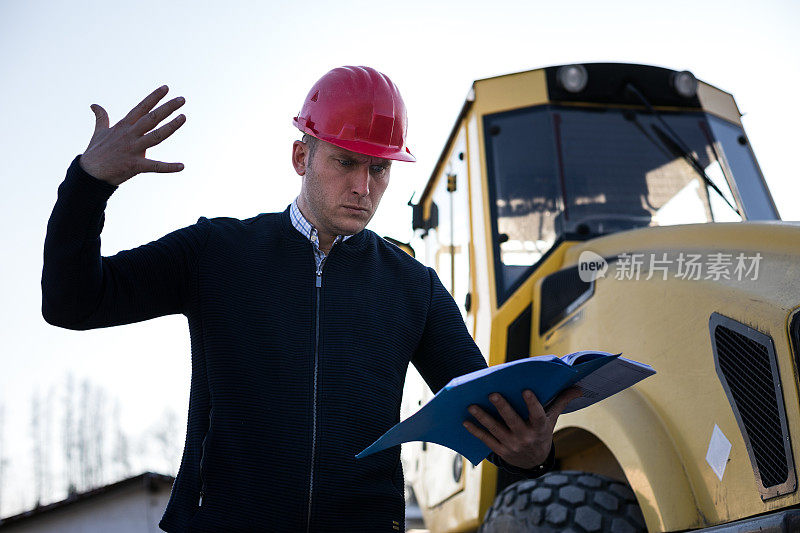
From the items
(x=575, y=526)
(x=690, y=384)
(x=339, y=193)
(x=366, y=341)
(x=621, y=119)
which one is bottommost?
(x=575, y=526)

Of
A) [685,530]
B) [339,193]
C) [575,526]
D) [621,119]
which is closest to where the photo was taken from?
[339,193]

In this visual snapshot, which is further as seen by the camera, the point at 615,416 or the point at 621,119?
the point at 621,119

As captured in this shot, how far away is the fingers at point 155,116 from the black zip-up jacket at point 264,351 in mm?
149

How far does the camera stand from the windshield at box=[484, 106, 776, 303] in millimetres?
3654

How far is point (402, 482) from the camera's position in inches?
75.7

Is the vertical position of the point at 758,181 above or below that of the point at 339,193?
above

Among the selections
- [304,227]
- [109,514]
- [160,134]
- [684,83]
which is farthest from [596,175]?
[109,514]

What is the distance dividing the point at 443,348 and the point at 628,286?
3.48ft

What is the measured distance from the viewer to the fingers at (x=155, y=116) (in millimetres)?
1665

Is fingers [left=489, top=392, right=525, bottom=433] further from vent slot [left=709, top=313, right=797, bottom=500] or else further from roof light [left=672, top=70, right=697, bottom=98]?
roof light [left=672, top=70, right=697, bottom=98]

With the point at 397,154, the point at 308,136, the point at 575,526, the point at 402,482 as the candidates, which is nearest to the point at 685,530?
the point at 575,526

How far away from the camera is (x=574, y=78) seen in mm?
3885

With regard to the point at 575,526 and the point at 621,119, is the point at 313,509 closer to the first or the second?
the point at 575,526

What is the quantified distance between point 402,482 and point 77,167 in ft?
3.39
